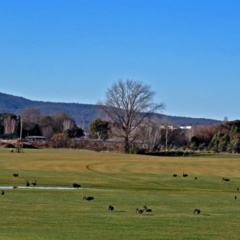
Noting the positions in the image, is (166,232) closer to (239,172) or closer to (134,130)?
(239,172)

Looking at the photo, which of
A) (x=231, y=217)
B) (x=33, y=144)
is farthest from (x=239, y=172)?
(x=33, y=144)

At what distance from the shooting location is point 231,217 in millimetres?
20984

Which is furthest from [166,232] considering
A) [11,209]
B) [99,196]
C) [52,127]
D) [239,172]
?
[52,127]

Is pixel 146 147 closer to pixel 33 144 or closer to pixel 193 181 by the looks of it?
pixel 33 144

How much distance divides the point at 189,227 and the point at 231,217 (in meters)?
3.19

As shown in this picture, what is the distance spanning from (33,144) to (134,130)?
50.3 ft

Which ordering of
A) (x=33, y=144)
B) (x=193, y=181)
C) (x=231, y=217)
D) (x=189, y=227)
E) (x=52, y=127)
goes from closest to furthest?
1. (x=189, y=227)
2. (x=231, y=217)
3. (x=193, y=181)
4. (x=33, y=144)
5. (x=52, y=127)

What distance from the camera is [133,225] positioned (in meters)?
18.2

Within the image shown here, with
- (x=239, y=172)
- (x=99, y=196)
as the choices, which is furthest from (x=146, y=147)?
(x=99, y=196)

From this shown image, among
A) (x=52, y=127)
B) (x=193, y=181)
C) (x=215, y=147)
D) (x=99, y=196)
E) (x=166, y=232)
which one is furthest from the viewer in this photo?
(x=52, y=127)

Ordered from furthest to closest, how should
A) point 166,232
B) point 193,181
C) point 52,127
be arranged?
point 52,127 < point 193,181 < point 166,232

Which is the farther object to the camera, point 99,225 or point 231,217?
point 231,217

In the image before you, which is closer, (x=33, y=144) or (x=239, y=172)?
(x=239, y=172)

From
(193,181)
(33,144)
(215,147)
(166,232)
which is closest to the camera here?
(166,232)
